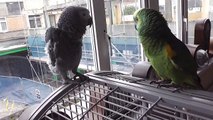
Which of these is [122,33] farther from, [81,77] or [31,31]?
[81,77]

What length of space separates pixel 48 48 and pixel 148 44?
384 mm

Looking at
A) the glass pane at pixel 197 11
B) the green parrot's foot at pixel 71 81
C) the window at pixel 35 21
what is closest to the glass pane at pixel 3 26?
the window at pixel 35 21

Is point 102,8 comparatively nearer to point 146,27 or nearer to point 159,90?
point 146,27

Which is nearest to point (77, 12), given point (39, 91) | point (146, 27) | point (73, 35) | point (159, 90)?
point (73, 35)

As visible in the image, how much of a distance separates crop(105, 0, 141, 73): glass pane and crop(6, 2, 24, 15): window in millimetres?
542

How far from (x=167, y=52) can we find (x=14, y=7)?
0.81 m

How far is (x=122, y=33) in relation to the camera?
62.1 inches

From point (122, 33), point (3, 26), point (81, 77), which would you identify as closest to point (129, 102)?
point (81, 77)

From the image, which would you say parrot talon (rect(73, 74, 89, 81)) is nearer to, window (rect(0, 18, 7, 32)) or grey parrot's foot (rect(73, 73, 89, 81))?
grey parrot's foot (rect(73, 73, 89, 81))

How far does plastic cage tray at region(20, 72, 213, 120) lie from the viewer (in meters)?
0.52

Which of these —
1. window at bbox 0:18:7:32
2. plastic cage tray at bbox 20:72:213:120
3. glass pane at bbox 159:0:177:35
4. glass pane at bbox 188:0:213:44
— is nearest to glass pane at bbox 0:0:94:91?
window at bbox 0:18:7:32

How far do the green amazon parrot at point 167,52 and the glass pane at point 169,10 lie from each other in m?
1.12

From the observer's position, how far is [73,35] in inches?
32.4

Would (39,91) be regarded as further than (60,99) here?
Yes
